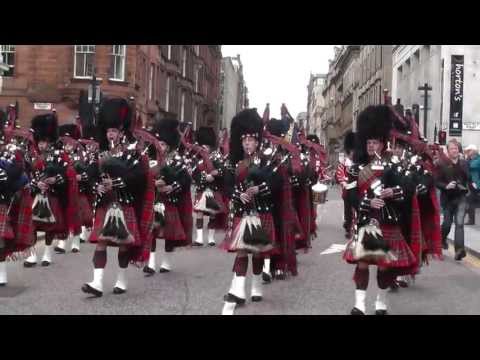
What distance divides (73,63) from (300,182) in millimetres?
24013

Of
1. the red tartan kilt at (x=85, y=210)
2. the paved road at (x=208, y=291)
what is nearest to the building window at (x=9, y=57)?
the red tartan kilt at (x=85, y=210)

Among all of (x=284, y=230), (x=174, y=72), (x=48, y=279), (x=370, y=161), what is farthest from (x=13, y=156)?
(x=174, y=72)

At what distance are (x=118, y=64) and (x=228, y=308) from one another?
27186mm

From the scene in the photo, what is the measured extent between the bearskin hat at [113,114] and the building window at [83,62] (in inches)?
979

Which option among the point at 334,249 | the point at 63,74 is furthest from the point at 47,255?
the point at 63,74

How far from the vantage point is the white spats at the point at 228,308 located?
24.2 feet

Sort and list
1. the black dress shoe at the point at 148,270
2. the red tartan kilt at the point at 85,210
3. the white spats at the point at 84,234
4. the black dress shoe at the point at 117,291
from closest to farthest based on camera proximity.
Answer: the black dress shoe at the point at 117,291
the black dress shoe at the point at 148,270
the red tartan kilt at the point at 85,210
the white spats at the point at 84,234

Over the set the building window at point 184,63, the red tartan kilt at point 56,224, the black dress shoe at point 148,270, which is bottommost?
the black dress shoe at point 148,270

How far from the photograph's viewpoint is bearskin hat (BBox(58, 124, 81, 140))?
43.2ft

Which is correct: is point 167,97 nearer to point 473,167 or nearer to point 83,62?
point 83,62

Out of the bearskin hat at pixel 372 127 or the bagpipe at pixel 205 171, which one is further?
the bagpipe at pixel 205 171

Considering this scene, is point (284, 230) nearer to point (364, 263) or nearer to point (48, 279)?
point (364, 263)

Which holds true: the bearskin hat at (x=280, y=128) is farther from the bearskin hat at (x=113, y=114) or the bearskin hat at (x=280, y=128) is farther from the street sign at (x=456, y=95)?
the street sign at (x=456, y=95)

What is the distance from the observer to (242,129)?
26.2 feet
